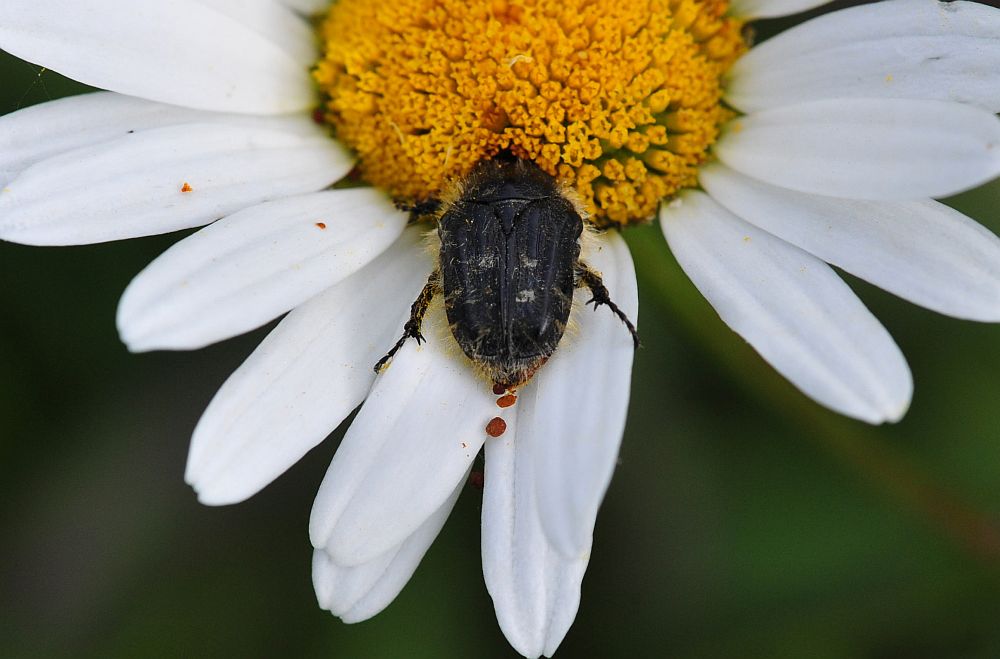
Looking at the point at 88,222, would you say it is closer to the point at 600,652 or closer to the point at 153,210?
the point at 153,210

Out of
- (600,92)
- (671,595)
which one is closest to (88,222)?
(600,92)

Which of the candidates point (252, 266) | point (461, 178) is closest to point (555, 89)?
point (461, 178)

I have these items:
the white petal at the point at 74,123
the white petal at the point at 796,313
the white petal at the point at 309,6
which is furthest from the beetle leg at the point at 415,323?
the white petal at the point at 309,6

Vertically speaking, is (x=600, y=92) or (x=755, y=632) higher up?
(x=600, y=92)

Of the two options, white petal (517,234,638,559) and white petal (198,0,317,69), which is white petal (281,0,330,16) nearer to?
white petal (198,0,317,69)

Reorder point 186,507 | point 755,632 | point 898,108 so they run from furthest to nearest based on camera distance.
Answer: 1. point 186,507
2. point 755,632
3. point 898,108

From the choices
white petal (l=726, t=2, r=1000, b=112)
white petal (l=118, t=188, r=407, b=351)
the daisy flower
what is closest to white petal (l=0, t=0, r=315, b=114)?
the daisy flower

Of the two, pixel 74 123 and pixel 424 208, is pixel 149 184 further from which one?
pixel 424 208
